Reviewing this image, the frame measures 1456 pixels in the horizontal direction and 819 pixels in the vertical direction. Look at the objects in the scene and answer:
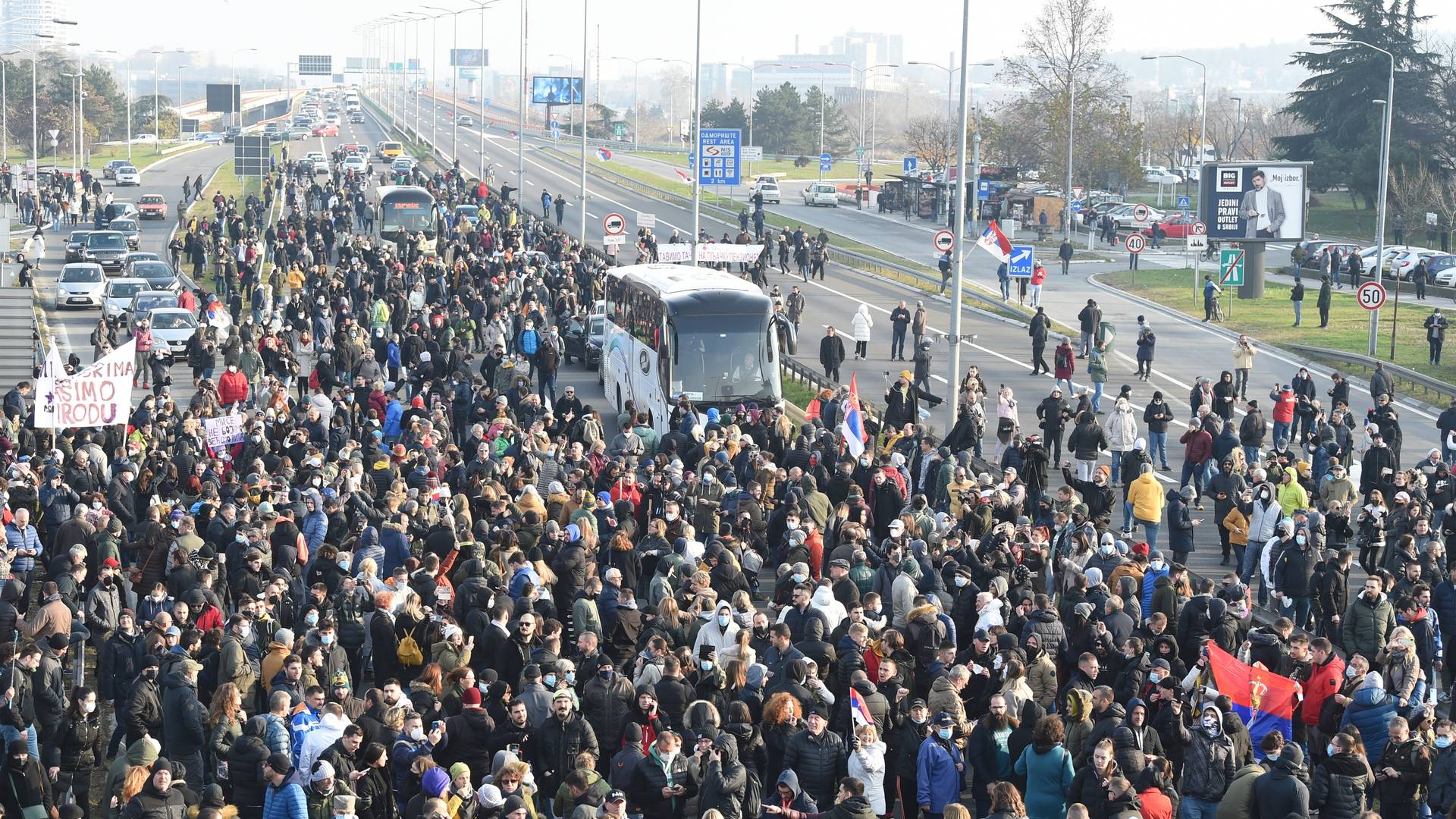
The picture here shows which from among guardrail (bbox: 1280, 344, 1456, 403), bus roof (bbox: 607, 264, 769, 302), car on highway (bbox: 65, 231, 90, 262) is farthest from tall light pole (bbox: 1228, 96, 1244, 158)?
bus roof (bbox: 607, 264, 769, 302)

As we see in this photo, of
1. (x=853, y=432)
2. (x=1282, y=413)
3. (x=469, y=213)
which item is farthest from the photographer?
(x=469, y=213)

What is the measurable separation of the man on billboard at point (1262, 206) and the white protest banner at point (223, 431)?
3729cm

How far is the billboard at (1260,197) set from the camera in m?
53.8

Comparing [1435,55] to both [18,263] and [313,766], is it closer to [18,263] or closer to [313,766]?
[18,263]

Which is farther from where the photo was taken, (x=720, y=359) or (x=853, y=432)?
(x=720, y=359)

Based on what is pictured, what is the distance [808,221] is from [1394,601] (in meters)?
66.0

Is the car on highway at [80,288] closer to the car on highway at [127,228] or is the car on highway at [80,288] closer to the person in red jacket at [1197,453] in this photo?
the car on highway at [127,228]

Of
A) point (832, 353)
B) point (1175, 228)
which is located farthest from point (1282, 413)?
point (1175, 228)

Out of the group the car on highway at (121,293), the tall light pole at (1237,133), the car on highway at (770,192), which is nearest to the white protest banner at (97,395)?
the car on highway at (121,293)

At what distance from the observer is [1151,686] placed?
13844 millimetres

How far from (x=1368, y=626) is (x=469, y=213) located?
169 feet

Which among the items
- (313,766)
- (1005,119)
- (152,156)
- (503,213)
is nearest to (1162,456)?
(313,766)

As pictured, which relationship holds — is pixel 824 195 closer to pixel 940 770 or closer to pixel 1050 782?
pixel 940 770

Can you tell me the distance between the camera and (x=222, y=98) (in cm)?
13825
